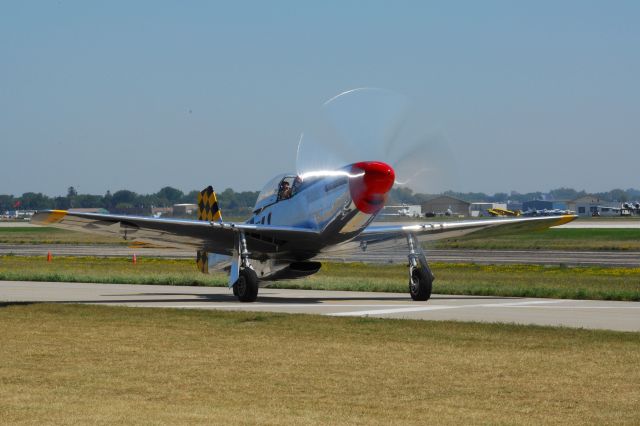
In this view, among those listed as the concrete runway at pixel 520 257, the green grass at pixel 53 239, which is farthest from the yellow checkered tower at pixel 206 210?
the green grass at pixel 53 239

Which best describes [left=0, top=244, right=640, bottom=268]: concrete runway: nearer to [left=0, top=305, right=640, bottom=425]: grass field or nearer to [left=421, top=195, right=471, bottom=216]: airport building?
[left=421, top=195, right=471, bottom=216]: airport building

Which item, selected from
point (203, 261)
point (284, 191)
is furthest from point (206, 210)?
point (284, 191)

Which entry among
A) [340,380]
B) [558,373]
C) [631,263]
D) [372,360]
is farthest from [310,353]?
[631,263]

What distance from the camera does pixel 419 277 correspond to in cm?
2420

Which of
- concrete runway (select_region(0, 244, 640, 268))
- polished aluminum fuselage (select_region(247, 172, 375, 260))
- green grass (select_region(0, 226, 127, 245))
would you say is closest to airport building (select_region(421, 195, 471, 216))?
polished aluminum fuselage (select_region(247, 172, 375, 260))

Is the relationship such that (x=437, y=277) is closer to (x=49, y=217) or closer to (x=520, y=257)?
(x=49, y=217)

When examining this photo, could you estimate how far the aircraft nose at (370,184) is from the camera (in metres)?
21.7

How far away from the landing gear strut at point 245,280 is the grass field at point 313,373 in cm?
568

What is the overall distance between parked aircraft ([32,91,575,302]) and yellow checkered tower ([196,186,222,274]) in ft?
4.98

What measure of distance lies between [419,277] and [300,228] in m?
3.03

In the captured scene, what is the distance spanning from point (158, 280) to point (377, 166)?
13.2 metres

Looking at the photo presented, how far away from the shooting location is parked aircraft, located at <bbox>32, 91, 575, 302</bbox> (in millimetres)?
22297

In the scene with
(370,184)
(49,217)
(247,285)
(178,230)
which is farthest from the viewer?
(178,230)

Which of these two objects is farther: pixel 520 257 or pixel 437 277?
pixel 520 257
